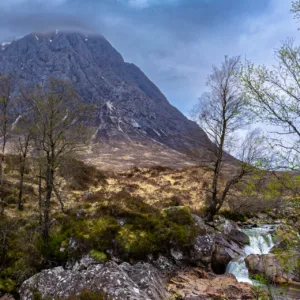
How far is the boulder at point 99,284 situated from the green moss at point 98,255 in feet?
6.31

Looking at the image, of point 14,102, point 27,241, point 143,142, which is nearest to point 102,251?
point 27,241

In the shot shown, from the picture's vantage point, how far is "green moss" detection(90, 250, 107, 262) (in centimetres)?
1239

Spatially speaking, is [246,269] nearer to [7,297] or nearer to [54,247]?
[54,247]

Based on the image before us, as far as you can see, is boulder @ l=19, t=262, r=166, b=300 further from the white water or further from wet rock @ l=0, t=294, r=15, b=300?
the white water

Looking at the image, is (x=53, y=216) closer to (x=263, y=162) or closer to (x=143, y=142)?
(x=263, y=162)

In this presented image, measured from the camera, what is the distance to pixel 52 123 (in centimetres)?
1420

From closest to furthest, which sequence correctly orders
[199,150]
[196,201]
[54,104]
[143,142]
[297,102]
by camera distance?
[297,102], [54,104], [199,150], [196,201], [143,142]

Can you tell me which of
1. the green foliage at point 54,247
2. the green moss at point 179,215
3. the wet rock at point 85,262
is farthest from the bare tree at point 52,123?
the green moss at point 179,215

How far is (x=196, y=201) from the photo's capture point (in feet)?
79.0

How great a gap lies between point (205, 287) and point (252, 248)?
22.6ft

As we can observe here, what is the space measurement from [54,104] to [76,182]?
1151 centimetres

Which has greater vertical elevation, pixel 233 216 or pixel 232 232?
pixel 233 216

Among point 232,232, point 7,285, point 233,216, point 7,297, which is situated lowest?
point 7,297

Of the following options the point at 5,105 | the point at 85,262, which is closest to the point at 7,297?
the point at 85,262
